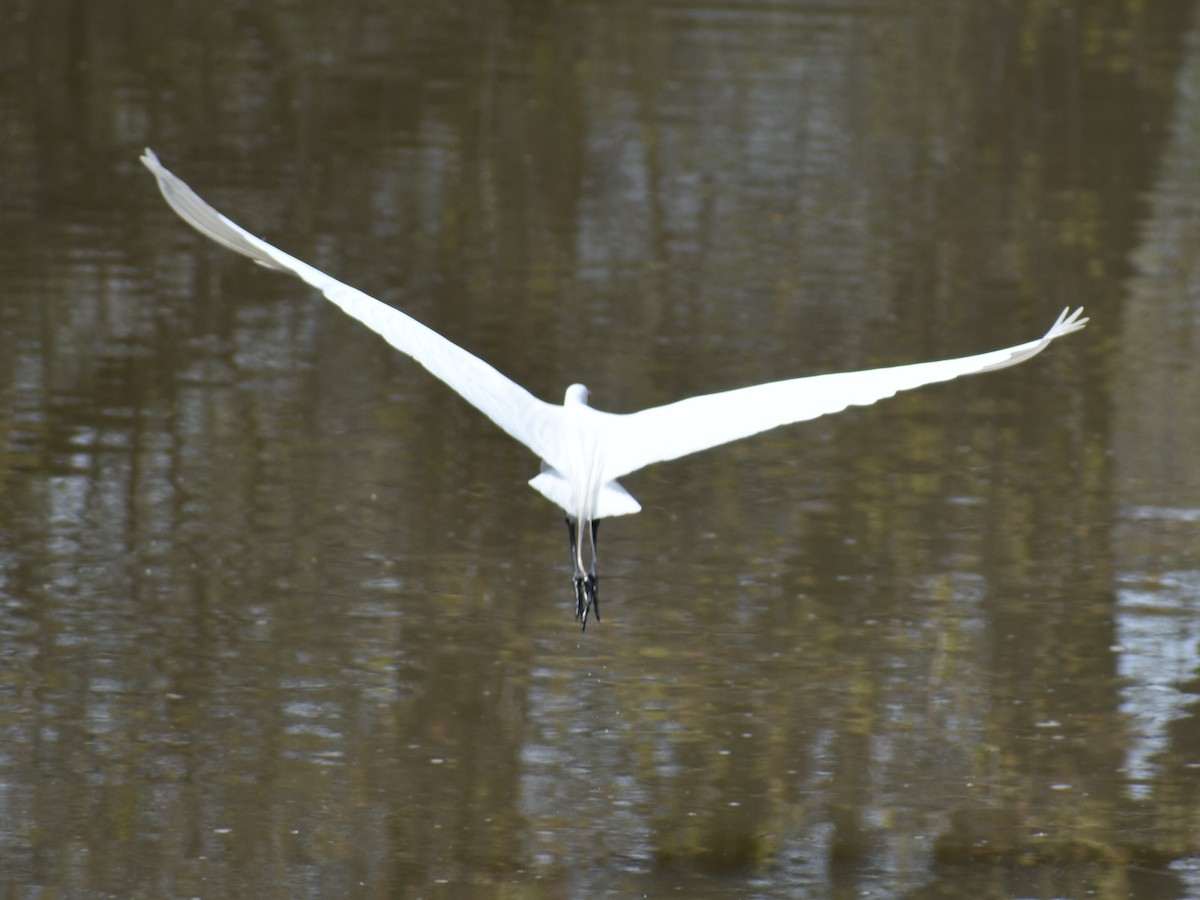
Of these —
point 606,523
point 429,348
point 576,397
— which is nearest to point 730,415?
point 576,397

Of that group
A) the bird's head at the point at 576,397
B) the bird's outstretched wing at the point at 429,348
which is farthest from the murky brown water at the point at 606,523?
the bird's outstretched wing at the point at 429,348

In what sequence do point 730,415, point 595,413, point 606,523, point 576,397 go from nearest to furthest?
point 730,415 < point 595,413 < point 576,397 < point 606,523

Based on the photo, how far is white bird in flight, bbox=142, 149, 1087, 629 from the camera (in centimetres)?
438

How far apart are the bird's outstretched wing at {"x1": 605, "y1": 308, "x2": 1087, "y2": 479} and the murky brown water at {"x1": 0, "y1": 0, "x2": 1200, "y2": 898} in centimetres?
138

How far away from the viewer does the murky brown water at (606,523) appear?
5.71m

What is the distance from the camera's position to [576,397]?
502 cm

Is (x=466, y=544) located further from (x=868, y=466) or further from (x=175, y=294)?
(x=175, y=294)

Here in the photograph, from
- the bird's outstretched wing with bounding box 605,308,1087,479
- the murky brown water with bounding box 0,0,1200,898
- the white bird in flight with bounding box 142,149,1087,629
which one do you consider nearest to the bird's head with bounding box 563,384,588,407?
the white bird in flight with bounding box 142,149,1087,629

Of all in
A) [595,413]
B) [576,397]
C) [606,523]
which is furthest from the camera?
[606,523]

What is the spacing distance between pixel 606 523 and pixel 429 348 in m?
3.38

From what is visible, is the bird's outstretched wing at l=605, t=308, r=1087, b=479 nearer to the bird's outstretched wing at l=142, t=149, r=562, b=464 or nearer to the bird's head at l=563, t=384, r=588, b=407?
the bird's outstretched wing at l=142, t=149, r=562, b=464

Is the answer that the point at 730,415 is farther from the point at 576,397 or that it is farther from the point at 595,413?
the point at 576,397

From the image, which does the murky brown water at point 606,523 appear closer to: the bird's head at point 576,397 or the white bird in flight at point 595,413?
the bird's head at point 576,397

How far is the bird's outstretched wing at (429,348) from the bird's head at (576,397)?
0.20 metres
